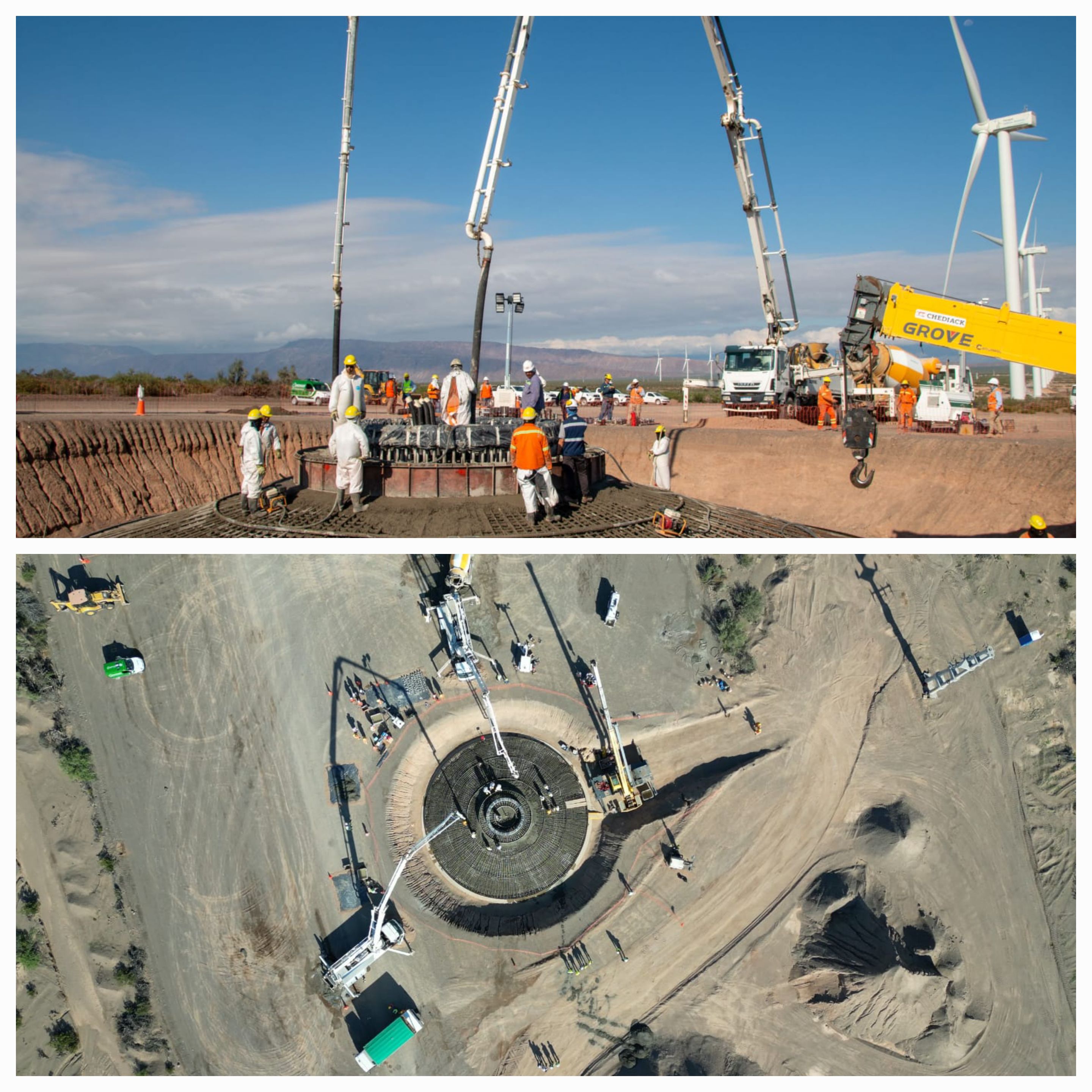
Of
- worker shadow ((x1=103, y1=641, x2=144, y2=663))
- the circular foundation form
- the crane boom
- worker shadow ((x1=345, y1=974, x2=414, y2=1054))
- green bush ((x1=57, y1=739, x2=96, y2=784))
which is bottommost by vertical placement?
worker shadow ((x1=345, y1=974, x2=414, y2=1054))

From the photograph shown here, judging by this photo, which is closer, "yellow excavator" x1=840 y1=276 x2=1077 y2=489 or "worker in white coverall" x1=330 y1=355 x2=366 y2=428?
"worker in white coverall" x1=330 y1=355 x2=366 y2=428

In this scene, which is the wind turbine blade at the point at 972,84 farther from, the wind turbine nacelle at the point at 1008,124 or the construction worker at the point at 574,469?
the construction worker at the point at 574,469

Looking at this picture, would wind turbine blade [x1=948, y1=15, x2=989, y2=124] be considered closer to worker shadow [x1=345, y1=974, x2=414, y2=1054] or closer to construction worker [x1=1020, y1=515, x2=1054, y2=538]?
construction worker [x1=1020, y1=515, x2=1054, y2=538]

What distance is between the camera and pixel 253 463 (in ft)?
30.2

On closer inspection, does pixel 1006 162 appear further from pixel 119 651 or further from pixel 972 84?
pixel 119 651

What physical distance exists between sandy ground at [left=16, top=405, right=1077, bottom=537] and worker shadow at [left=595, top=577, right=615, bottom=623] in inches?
195

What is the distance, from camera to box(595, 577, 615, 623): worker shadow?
13.3 metres

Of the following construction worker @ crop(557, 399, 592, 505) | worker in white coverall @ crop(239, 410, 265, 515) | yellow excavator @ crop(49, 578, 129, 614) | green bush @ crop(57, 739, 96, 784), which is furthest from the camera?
yellow excavator @ crop(49, 578, 129, 614)

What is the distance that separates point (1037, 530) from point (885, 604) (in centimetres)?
286

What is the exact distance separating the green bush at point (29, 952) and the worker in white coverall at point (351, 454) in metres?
9.59

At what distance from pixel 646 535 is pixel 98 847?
10.8 m

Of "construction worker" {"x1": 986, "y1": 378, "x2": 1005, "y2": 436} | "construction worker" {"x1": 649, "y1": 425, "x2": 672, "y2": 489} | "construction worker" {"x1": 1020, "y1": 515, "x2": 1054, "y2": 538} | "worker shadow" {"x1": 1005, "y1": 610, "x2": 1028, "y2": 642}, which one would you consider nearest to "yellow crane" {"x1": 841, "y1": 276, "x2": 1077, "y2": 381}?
"construction worker" {"x1": 1020, "y1": 515, "x2": 1054, "y2": 538}

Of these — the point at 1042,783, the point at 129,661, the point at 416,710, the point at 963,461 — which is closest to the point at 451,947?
the point at 416,710

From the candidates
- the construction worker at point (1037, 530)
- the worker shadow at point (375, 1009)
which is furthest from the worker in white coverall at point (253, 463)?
the construction worker at point (1037, 530)
